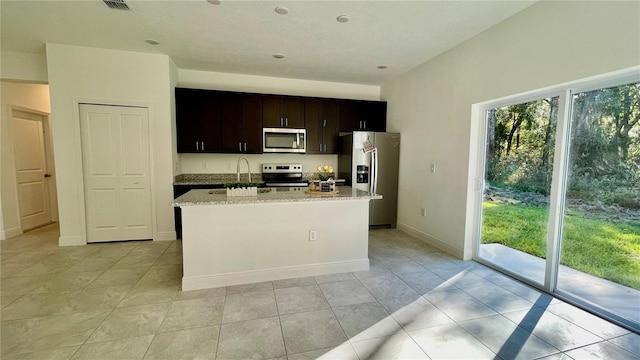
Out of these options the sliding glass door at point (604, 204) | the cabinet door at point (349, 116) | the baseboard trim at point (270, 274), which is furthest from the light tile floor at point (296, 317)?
the cabinet door at point (349, 116)

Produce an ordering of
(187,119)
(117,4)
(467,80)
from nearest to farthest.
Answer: (117,4) < (467,80) < (187,119)

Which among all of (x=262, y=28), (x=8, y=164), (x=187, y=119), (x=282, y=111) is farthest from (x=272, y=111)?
(x=8, y=164)

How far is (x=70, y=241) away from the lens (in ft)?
12.6

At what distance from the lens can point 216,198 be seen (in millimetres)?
2660

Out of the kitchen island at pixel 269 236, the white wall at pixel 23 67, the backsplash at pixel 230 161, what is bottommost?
the kitchen island at pixel 269 236

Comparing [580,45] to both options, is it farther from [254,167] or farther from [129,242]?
[129,242]

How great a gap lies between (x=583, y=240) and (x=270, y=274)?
288 cm

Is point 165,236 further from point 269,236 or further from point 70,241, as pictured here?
point 269,236

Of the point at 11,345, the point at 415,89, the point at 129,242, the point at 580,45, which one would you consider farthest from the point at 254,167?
the point at 580,45

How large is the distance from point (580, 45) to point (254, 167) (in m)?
4.49

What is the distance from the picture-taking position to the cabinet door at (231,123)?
461 cm

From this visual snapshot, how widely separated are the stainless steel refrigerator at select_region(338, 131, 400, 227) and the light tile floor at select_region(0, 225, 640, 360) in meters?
1.67

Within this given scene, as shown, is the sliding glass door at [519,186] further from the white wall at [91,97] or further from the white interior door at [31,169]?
the white interior door at [31,169]

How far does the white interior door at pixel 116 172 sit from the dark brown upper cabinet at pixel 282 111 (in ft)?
5.93
